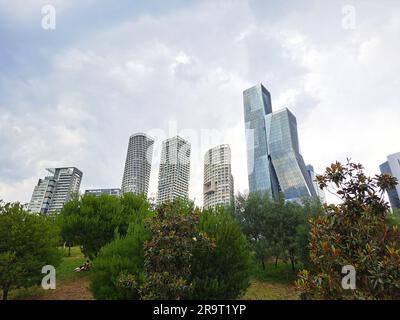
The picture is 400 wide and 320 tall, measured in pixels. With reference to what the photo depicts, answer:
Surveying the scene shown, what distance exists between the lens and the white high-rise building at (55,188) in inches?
6235

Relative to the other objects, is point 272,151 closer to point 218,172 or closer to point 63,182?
point 218,172

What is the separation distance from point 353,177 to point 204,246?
4.74 metres

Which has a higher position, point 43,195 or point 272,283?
point 43,195

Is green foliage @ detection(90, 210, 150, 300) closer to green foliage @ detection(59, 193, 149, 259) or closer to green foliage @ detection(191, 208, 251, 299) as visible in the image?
green foliage @ detection(191, 208, 251, 299)

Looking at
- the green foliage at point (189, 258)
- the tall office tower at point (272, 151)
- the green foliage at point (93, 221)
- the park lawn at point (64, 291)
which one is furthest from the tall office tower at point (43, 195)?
the green foliage at point (189, 258)

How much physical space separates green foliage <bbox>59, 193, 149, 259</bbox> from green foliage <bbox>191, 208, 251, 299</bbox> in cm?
1067

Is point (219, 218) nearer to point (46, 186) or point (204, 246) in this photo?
point (204, 246)

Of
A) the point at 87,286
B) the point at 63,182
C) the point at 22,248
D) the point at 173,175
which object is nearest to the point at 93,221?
the point at 87,286

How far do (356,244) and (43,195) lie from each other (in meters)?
185

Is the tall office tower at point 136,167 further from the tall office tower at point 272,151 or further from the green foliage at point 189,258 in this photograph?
the green foliage at point 189,258

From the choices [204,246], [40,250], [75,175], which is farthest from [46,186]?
[204,246]

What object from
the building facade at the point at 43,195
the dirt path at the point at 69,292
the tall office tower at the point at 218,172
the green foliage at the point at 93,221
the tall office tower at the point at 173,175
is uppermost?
the building facade at the point at 43,195

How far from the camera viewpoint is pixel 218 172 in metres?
82.1
